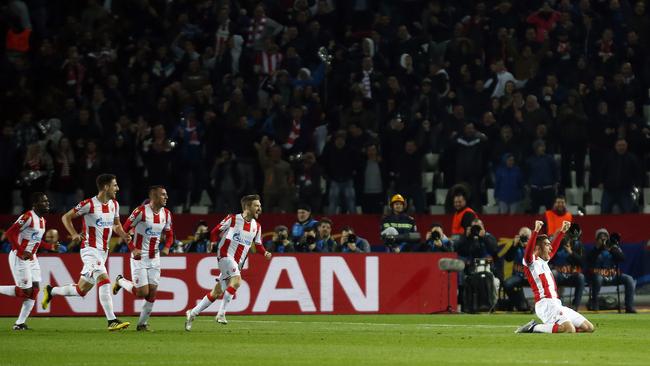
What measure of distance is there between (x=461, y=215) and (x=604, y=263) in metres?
2.85

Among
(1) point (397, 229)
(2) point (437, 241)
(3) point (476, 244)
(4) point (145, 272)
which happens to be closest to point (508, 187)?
(3) point (476, 244)

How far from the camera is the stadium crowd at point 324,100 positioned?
94.0 ft

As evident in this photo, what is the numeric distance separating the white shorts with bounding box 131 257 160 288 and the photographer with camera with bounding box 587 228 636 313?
956 centimetres

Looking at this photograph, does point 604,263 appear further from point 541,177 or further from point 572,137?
point 572,137

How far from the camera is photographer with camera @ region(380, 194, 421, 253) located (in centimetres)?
2662

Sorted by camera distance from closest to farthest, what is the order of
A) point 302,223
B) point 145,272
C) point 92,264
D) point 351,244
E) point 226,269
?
point 92,264
point 145,272
point 226,269
point 351,244
point 302,223

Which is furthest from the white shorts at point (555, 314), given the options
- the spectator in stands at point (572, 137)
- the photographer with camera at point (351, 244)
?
the spectator in stands at point (572, 137)

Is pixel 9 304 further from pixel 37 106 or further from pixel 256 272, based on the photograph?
pixel 37 106

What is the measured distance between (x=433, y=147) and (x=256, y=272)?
18.1 ft

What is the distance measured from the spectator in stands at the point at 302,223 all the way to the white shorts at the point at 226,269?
5.12 meters

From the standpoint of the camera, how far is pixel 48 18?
33156mm

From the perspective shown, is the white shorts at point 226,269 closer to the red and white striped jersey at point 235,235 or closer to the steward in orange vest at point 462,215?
the red and white striped jersey at point 235,235

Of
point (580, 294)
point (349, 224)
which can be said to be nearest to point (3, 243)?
point (349, 224)

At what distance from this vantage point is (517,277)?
26.2m
